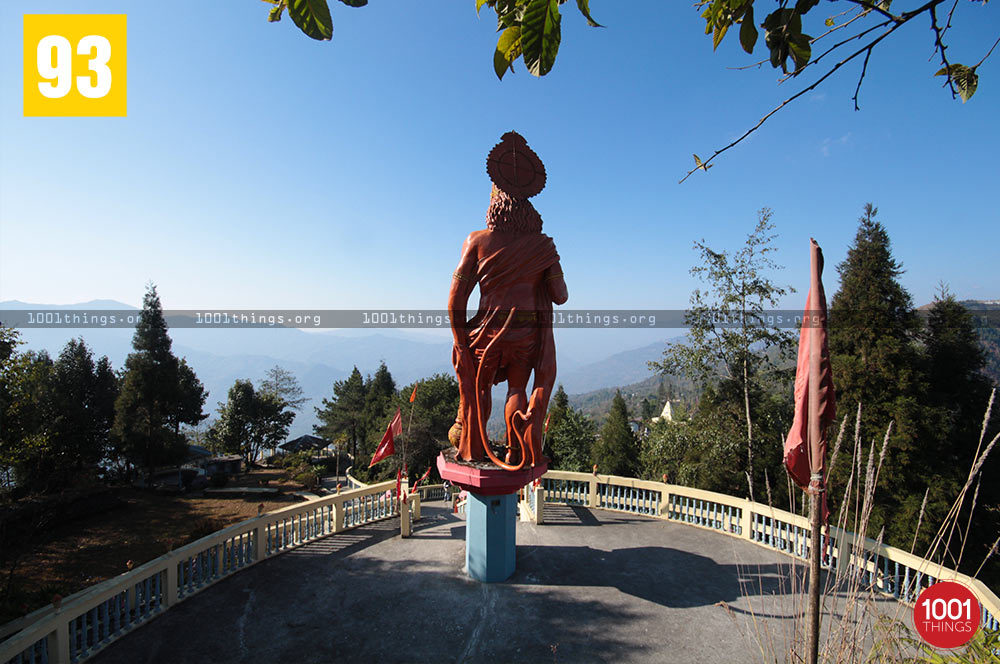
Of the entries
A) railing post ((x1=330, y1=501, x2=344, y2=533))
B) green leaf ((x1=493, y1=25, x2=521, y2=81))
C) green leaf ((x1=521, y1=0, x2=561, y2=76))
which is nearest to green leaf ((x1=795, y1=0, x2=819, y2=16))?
green leaf ((x1=521, y1=0, x2=561, y2=76))

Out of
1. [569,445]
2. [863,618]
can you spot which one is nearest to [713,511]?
[863,618]

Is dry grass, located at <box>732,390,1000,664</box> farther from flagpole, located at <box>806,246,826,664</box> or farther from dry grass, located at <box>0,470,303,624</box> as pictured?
dry grass, located at <box>0,470,303,624</box>

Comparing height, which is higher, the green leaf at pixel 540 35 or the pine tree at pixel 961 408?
the green leaf at pixel 540 35

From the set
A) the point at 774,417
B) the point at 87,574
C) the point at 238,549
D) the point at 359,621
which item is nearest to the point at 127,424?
the point at 87,574

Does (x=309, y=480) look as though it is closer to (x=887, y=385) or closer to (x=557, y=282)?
(x=557, y=282)

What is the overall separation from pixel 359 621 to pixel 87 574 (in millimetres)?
10314

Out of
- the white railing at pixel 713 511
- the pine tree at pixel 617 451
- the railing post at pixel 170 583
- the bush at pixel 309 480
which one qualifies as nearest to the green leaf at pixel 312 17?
the railing post at pixel 170 583

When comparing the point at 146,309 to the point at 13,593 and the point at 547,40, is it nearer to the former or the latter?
the point at 13,593

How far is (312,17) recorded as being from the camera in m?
1.37

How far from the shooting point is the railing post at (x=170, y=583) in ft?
18.3

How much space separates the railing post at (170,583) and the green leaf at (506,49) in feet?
22.4

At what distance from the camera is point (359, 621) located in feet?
17.8

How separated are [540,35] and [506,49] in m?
0.25

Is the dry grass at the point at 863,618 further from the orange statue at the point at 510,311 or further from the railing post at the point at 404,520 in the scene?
the railing post at the point at 404,520
